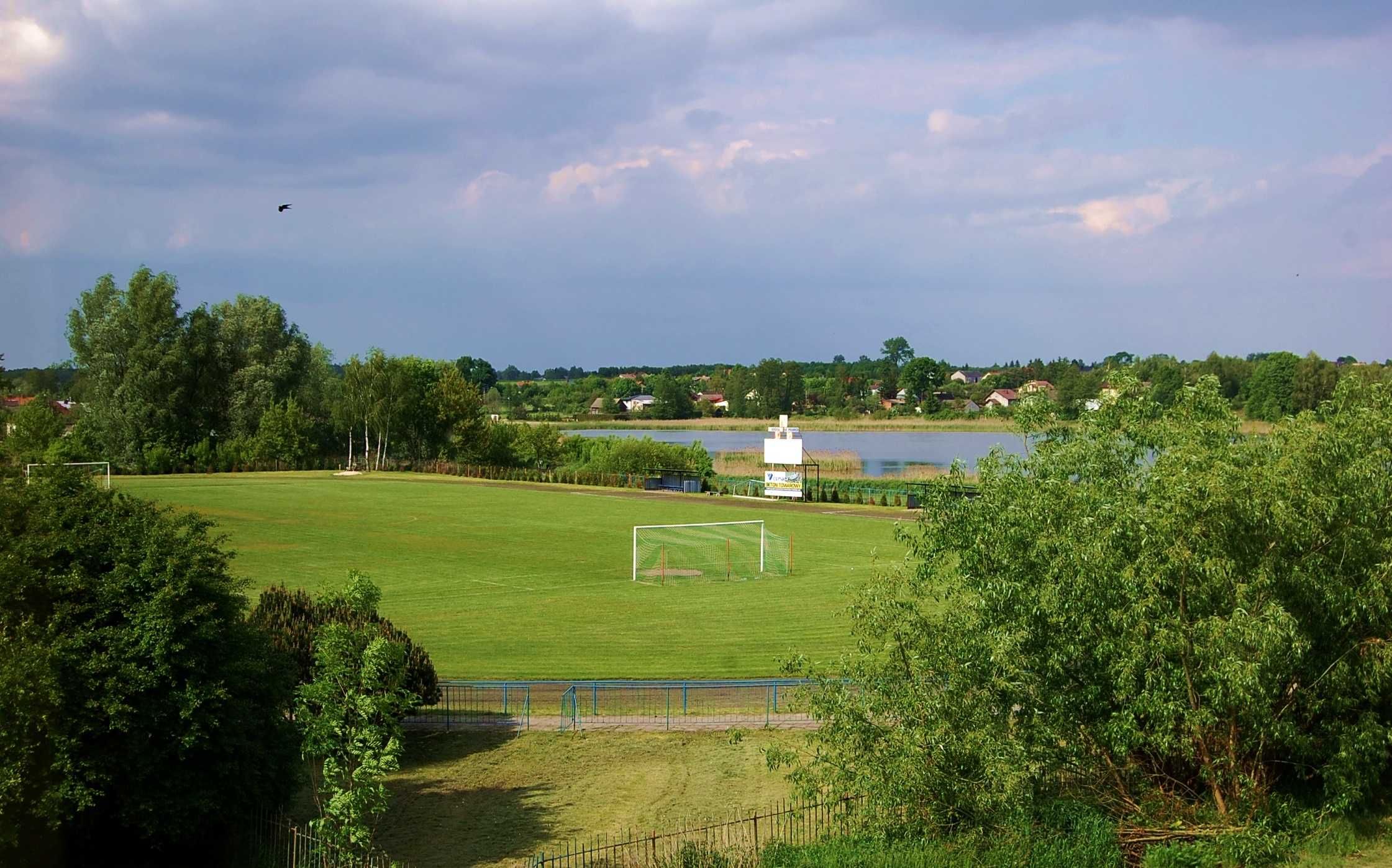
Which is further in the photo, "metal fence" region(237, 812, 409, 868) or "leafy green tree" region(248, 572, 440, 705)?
"leafy green tree" region(248, 572, 440, 705)

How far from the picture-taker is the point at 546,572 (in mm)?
45000

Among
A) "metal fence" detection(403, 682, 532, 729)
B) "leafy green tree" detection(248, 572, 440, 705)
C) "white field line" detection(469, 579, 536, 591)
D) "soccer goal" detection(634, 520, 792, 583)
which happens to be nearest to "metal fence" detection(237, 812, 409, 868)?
"leafy green tree" detection(248, 572, 440, 705)

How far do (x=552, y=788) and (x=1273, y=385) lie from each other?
11061 cm

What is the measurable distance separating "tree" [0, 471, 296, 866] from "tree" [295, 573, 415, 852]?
1.51 m

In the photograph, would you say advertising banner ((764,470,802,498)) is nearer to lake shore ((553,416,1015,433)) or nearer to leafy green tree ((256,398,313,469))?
leafy green tree ((256,398,313,469))

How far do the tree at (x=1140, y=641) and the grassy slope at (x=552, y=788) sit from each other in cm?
320

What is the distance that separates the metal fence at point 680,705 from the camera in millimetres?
24047

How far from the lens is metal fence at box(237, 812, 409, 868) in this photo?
15.1m

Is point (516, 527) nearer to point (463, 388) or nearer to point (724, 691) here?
point (724, 691)

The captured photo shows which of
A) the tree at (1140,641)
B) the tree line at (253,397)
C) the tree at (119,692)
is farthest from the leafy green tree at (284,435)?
the tree at (1140,641)

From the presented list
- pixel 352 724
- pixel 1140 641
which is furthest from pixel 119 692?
pixel 1140 641

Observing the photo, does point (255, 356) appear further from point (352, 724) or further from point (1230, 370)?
point (1230, 370)

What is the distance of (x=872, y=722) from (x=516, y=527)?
147 ft

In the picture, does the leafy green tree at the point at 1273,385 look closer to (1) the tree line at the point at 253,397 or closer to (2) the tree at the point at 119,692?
(1) the tree line at the point at 253,397
